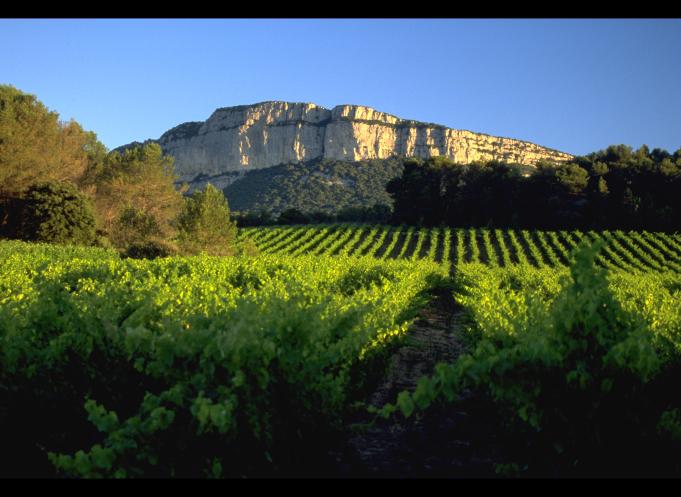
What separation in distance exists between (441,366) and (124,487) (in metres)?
1.96

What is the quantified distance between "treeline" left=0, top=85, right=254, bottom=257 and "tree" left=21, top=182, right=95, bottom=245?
54mm

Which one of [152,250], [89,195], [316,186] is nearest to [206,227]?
[152,250]

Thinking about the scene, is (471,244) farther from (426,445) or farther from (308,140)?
(308,140)

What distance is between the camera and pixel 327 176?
99250mm

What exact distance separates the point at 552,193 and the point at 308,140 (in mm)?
91209

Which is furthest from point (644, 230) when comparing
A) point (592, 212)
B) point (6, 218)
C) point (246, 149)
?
point (246, 149)

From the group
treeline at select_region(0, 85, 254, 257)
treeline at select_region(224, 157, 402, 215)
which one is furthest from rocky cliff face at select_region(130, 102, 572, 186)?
treeline at select_region(0, 85, 254, 257)

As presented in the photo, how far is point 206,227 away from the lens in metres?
36.0

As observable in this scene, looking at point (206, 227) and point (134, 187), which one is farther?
point (134, 187)

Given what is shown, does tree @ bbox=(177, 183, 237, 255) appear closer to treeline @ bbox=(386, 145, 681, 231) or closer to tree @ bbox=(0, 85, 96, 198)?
tree @ bbox=(0, 85, 96, 198)

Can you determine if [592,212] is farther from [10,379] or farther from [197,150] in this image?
[197,150]

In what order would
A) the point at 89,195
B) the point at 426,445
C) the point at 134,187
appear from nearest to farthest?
the point at 426,445 < the point at 89,195 < the point at 134,187

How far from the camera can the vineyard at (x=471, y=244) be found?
41.2 meters

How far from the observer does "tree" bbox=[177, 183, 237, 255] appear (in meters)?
35.5
